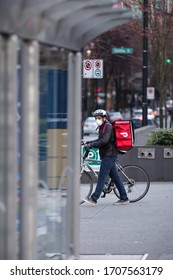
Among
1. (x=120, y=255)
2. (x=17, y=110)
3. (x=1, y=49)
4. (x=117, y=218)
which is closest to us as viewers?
(x=1, y=49)

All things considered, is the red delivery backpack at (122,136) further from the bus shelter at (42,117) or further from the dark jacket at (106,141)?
the bus shelter at (42,117)

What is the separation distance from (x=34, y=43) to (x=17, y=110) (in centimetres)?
52

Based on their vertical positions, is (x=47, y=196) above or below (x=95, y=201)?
above

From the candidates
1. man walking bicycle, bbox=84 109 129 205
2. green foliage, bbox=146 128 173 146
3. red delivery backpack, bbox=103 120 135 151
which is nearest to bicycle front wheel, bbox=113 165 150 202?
man walking bicycle, bbox=84 109 129 205

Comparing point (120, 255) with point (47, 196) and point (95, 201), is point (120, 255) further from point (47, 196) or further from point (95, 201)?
point (95, 201)

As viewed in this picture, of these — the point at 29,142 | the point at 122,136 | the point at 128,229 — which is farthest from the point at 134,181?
the point at 29,142

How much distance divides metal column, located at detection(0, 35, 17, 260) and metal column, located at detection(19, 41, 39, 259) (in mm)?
250

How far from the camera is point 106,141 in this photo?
1296 centimetres

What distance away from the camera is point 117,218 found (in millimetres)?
12477

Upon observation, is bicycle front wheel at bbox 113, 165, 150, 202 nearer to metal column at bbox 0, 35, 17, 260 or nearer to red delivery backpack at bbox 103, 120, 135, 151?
red delivery backpack at bbox 103, 120, 135, 151

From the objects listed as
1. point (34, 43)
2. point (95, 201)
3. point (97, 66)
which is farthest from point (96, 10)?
point (97, 66)

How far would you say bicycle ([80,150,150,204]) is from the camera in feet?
45.2

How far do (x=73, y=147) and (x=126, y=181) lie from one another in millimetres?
7116

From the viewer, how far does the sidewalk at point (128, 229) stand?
962 cm
